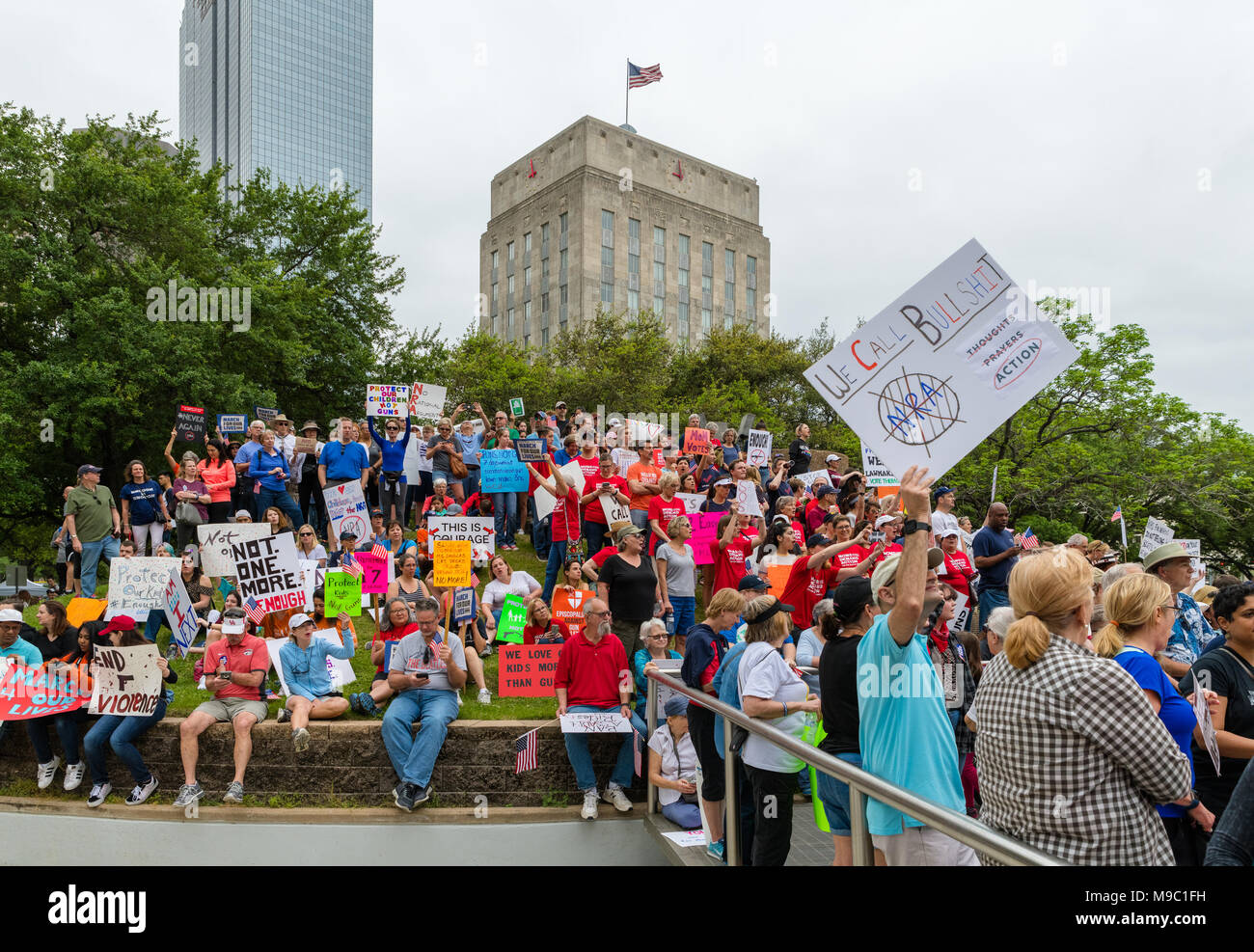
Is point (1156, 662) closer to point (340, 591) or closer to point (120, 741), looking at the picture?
point (120, 741)

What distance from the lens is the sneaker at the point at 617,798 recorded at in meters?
8.66

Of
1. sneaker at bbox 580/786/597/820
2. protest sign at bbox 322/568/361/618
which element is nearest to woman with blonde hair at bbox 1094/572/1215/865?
sneaker at bbox 580/786/597/820

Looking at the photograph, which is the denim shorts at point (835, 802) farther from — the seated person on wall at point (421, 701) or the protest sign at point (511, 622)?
the protest sign at point (511, 622)

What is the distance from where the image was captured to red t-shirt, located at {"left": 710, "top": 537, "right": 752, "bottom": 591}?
11008mm

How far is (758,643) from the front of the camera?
5426 millimetres

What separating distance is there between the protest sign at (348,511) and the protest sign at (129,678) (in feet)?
14.0

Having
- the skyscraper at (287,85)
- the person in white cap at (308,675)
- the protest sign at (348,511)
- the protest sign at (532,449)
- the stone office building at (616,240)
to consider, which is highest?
the skyscraper at (287,85)

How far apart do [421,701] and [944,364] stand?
650 cm

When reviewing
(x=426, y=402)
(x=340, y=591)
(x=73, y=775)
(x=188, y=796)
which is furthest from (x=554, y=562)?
(x=73, y=775)

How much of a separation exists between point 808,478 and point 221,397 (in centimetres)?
1673

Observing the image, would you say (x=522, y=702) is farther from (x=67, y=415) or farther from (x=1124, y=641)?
(x=67, y=415)

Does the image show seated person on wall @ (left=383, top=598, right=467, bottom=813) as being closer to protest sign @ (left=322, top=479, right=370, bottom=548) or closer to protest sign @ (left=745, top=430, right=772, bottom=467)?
protest sign @ (left=322, top=479, right=370, bottom=548)

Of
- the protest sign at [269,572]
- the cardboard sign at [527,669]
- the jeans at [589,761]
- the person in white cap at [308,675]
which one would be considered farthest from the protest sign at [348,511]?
the jeans at [589,761]

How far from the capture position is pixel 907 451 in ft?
14.0
